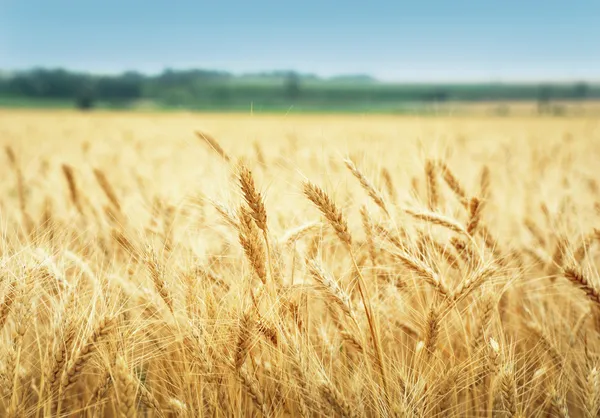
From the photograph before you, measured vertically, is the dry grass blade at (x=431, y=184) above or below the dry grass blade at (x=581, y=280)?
above

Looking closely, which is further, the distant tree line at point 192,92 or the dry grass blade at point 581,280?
the distant tree line at point 192,92

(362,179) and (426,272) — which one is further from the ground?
(362,179)

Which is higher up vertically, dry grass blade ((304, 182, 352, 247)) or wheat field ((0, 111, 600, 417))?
dry grass blade ((304, 182, 352, 247))

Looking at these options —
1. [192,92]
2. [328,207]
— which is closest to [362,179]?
[328,207]

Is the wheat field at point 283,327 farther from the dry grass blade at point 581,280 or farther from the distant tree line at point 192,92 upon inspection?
the distant tree line at point 192,92

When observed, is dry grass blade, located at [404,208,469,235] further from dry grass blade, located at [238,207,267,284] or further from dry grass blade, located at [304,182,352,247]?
dry grass blade, located at [238,207,267,284]

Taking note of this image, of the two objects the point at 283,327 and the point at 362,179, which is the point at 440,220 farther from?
the point at 283,327

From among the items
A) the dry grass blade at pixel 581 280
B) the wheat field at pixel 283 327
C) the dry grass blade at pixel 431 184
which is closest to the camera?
the wheat field at pixel 283 327

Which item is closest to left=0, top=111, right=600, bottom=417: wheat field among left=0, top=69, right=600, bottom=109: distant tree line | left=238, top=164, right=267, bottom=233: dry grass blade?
left=238, top=164, right=267, bottom=233: dry grass blade

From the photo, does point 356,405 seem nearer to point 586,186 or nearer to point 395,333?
point 395,333

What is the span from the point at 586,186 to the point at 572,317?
75.0 inches

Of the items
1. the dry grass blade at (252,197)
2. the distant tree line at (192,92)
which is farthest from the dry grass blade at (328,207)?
the distant tree line at (192,92)

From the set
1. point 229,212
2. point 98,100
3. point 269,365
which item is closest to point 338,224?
point 229,212

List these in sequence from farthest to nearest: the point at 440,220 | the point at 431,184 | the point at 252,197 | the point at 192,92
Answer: the point at 192,92, the point at 431,184, the point at 440,220, the point at 252,197
